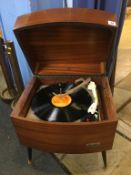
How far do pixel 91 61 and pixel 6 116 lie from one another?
815 mm

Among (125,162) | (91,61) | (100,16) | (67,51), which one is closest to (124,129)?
(125,162)

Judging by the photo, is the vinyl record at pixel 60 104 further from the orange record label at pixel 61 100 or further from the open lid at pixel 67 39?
the open lid at pixel 67 39

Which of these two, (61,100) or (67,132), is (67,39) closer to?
(61,100)

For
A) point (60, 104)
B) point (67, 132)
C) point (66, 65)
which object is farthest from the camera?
point (66, 65)

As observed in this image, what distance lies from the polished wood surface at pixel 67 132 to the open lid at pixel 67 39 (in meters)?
0.18

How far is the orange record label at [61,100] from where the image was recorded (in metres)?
0.94

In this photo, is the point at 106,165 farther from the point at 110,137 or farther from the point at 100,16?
the point at 100,16

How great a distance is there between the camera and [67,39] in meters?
0.96

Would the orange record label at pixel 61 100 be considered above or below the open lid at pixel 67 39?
below

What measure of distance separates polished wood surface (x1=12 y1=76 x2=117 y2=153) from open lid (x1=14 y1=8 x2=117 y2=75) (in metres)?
0.18

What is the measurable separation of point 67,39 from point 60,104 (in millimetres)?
298

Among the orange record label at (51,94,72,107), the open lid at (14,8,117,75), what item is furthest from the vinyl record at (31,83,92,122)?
the open lid at (14,8,117,75)

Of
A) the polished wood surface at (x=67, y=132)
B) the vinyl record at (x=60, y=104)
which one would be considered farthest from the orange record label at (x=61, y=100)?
the polished wood surface at (x=67, y=132)

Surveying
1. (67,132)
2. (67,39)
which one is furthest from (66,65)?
(67,132)
